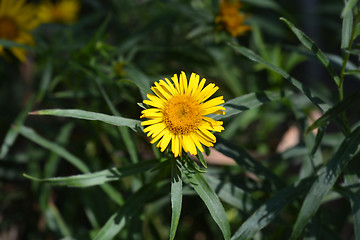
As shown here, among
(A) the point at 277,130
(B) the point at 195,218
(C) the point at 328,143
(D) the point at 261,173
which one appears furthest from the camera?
(A) the point at 277,130

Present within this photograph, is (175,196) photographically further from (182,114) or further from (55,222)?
(55,222)

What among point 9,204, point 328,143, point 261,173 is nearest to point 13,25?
point 9,204

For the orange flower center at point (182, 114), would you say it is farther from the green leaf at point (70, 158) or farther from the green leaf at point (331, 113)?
the green leaf at point (70, 158)

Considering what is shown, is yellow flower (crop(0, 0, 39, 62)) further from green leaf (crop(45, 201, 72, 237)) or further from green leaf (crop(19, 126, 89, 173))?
green leaf (crop(45, 201, 72, 237))

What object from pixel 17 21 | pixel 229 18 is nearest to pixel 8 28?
pixel 17 21

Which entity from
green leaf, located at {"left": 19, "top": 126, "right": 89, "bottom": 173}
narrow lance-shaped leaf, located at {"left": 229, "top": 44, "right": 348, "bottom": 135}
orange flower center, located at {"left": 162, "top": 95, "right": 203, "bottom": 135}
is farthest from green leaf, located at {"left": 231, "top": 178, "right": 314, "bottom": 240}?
green leaf, located at {"left": 19, "top": 126, "right": 89, "bottom": 173}

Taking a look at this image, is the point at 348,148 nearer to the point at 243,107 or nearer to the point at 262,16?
the point at 243,107
